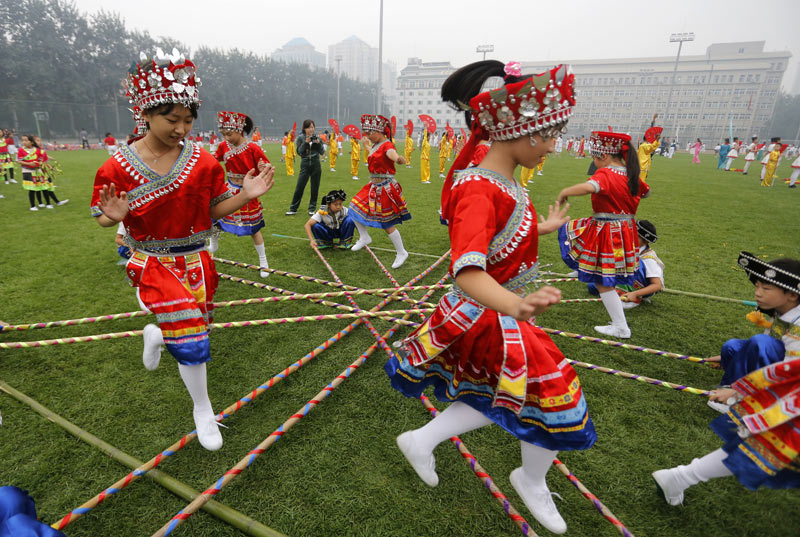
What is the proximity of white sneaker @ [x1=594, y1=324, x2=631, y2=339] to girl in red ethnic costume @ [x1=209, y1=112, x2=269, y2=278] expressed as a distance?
4.27m

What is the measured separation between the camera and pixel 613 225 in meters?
4.20

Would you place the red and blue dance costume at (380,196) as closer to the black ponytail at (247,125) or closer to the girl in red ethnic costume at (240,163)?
the girl in red ethnic costume at (240,163)

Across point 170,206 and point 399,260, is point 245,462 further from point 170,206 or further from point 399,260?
point 399,260

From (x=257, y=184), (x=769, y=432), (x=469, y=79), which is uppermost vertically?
(x=469, y=79)

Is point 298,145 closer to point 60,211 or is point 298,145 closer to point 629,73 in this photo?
point 60,211

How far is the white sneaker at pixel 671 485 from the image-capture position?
2.27 meters

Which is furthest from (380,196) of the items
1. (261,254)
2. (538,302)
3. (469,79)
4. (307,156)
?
(538,302)

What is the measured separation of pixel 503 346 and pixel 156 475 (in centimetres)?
209

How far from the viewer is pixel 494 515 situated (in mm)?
2254

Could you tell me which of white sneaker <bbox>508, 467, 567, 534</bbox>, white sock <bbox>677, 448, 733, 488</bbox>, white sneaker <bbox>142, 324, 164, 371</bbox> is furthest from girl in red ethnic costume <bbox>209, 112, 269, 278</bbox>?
white sock <bbox>677, 448, 733, 488</bbox>

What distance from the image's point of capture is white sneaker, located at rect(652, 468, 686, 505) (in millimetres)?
2266

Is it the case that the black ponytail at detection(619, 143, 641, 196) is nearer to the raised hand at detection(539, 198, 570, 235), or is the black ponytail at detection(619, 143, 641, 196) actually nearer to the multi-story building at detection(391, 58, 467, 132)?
the raised hand at detection(539, 198, 570, 235)

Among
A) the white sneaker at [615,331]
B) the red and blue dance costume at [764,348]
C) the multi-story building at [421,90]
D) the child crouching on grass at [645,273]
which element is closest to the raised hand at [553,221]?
the red and blue dance costume at [764,348]

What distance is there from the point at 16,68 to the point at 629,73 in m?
99.6
